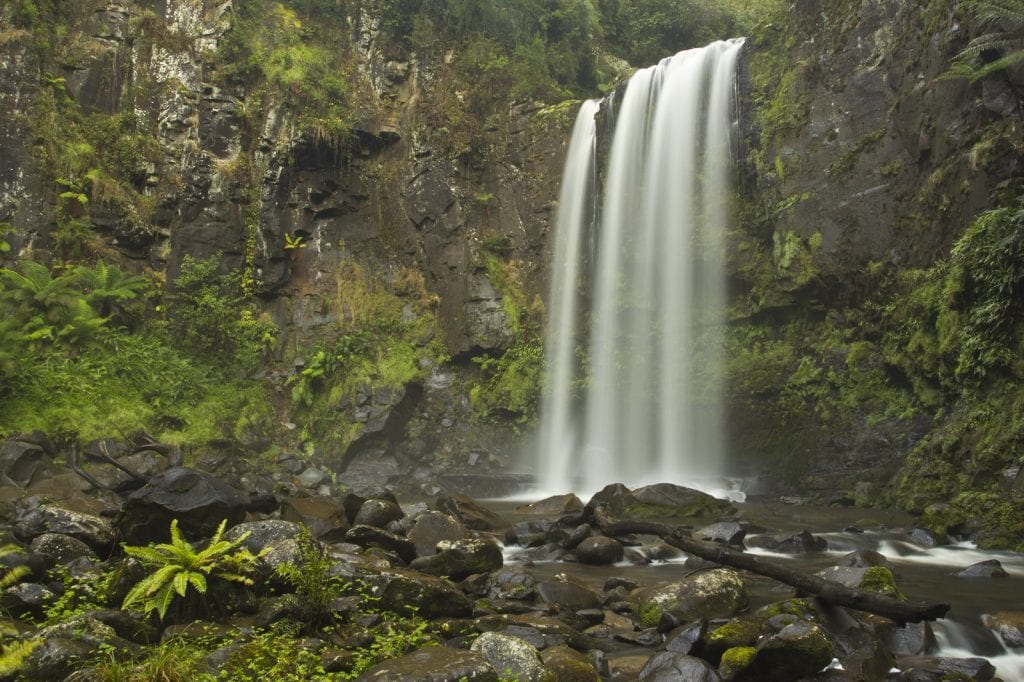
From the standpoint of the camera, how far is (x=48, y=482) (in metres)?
12.7

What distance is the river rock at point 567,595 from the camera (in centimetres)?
666

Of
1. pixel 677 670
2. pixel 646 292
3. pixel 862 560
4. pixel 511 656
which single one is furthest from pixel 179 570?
pixel 646 292

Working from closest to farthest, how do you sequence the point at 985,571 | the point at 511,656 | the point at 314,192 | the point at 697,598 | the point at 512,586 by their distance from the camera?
the point at 511,656 → the point at 697,598 → the point at 512,586 → the point at 985,571 → the point at 314,192

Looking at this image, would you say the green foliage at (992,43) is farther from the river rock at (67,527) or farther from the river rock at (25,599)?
the river rock at (25,599)

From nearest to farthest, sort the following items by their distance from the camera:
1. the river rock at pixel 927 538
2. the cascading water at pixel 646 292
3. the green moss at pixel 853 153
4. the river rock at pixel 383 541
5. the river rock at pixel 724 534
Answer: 1. the river rock at pixel 383 541
2. the river rock at pixel 927 538
3. the river rock at pixel 724 534
4. the green moss at pixel 853 153
5. the cascading water at pixel 646 292

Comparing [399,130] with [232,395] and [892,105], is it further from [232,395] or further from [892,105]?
[892,105]

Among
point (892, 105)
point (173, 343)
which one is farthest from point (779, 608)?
point (173, 343)

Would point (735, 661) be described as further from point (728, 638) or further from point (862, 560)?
point (862, 560)

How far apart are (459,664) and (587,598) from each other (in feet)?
8.85

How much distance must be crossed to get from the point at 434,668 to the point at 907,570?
6.51 meters

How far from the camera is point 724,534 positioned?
32.3ft

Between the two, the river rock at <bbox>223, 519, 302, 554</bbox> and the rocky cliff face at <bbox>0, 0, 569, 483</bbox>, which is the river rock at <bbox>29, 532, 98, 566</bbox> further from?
the rocky cliff face at <bbox>0, 0, 569, 483</bbox>

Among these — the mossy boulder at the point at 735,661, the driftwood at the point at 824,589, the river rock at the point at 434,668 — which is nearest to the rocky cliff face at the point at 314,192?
the driftwood at the point at 824,589

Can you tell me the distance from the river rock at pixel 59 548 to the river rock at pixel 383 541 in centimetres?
271
